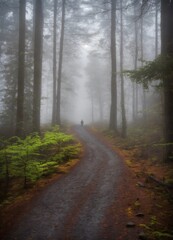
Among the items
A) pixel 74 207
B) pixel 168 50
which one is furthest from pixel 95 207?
pixel 168 50

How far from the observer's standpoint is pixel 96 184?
7906mm

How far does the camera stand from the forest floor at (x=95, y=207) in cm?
505

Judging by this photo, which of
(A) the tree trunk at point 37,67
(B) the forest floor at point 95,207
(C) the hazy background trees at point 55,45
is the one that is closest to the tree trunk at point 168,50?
(C) the hazy background trees at point 55,45

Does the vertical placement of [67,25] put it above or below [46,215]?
above

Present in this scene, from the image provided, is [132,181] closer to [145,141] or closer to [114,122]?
[145,141]

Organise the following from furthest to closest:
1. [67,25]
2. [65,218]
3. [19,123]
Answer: [67,25]
[19,123]
[65,218]

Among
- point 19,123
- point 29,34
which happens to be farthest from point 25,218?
point 29,34

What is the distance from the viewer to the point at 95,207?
244 inches

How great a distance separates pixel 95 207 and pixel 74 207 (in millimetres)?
634

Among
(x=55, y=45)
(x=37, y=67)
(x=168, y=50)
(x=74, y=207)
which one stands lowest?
(x=74, y=207)

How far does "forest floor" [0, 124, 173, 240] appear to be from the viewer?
Result: 5.05m

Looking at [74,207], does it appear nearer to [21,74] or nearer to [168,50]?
[168,50]

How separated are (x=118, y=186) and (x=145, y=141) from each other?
8.13 meters

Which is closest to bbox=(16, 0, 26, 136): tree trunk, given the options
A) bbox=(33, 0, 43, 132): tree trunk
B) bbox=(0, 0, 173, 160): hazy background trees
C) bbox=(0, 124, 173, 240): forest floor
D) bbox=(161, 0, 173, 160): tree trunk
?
bbox=(0, 0, 173, 160): hazy background trees
